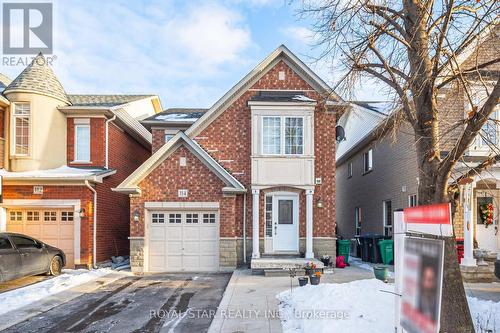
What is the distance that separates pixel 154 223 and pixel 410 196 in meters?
9.65

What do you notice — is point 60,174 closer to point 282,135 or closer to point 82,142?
point 82,142

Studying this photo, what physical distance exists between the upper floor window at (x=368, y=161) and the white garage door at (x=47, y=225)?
1356cm

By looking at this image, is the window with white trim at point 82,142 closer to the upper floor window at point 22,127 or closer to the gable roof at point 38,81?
the gable roof at point 38,81

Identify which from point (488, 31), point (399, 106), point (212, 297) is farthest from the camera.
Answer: point (212, 297)

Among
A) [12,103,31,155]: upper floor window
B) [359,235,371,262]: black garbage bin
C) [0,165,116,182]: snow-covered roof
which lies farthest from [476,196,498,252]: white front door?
[12,103,31,155]: upper floor window

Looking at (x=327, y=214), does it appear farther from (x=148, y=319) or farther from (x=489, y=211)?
(x=148, y=319)

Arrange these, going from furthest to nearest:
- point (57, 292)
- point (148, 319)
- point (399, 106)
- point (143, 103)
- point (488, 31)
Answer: point (143, 103) < point (57, 292) < point (148, 319) < point (399, 106) < point (488, 31)

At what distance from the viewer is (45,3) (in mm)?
14539

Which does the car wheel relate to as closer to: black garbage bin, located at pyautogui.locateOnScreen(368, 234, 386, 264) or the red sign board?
black garbage bin, located at pyautogui.locateOnScreen(368, 234, 386, 264)

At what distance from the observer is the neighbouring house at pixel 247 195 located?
599 inches

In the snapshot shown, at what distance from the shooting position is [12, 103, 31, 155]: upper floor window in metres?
16.1

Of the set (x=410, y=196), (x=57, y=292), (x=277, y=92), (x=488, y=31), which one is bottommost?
(x=57, y=292)

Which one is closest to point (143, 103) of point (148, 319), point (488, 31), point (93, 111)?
point (93, 111)

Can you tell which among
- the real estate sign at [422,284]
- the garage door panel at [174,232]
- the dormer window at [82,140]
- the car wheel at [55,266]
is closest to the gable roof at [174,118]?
the dormer window at [82,140]
